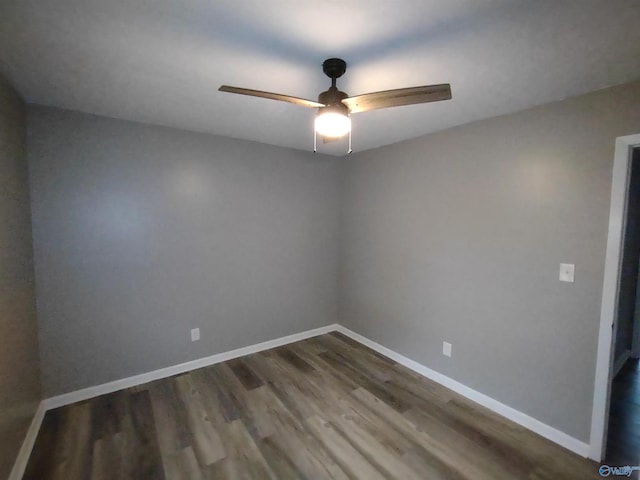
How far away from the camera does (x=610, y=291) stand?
1741 millimetres

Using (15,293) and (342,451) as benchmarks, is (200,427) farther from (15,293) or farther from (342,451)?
(15,293)

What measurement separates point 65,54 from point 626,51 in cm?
287

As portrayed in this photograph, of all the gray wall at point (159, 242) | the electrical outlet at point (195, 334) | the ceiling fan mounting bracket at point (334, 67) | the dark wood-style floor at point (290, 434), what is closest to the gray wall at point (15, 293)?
the gray wall at point (159, 242)

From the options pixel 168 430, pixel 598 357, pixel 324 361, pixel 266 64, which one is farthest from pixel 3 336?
pixel 598 357

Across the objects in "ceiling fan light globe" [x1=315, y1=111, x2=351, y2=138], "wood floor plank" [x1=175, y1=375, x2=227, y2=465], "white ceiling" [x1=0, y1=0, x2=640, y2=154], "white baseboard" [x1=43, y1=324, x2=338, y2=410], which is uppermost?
"white ceiling" [x1=0, y1=0, x2=640, y2=154]

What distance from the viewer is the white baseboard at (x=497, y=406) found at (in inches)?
75.0

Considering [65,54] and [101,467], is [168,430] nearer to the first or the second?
[101,467]

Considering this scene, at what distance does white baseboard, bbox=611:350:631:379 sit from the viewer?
9.56 ft

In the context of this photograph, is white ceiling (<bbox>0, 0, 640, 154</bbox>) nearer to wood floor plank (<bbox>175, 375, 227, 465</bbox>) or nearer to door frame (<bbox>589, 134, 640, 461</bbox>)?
door frame (<bbox>589, 134, 640, 461</bbox>)

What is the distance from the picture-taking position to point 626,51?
1.37 meters

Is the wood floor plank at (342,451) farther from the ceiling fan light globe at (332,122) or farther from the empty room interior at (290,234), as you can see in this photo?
the ceiling fan light globe at (332,122)

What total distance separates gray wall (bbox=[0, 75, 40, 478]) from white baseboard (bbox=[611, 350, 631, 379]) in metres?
4.99

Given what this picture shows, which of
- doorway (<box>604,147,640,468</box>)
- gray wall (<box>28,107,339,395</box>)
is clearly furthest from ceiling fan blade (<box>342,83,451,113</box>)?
gray wall (<box>28,107,339,395</box>)

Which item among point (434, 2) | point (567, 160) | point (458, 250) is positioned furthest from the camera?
point (458, 250)
